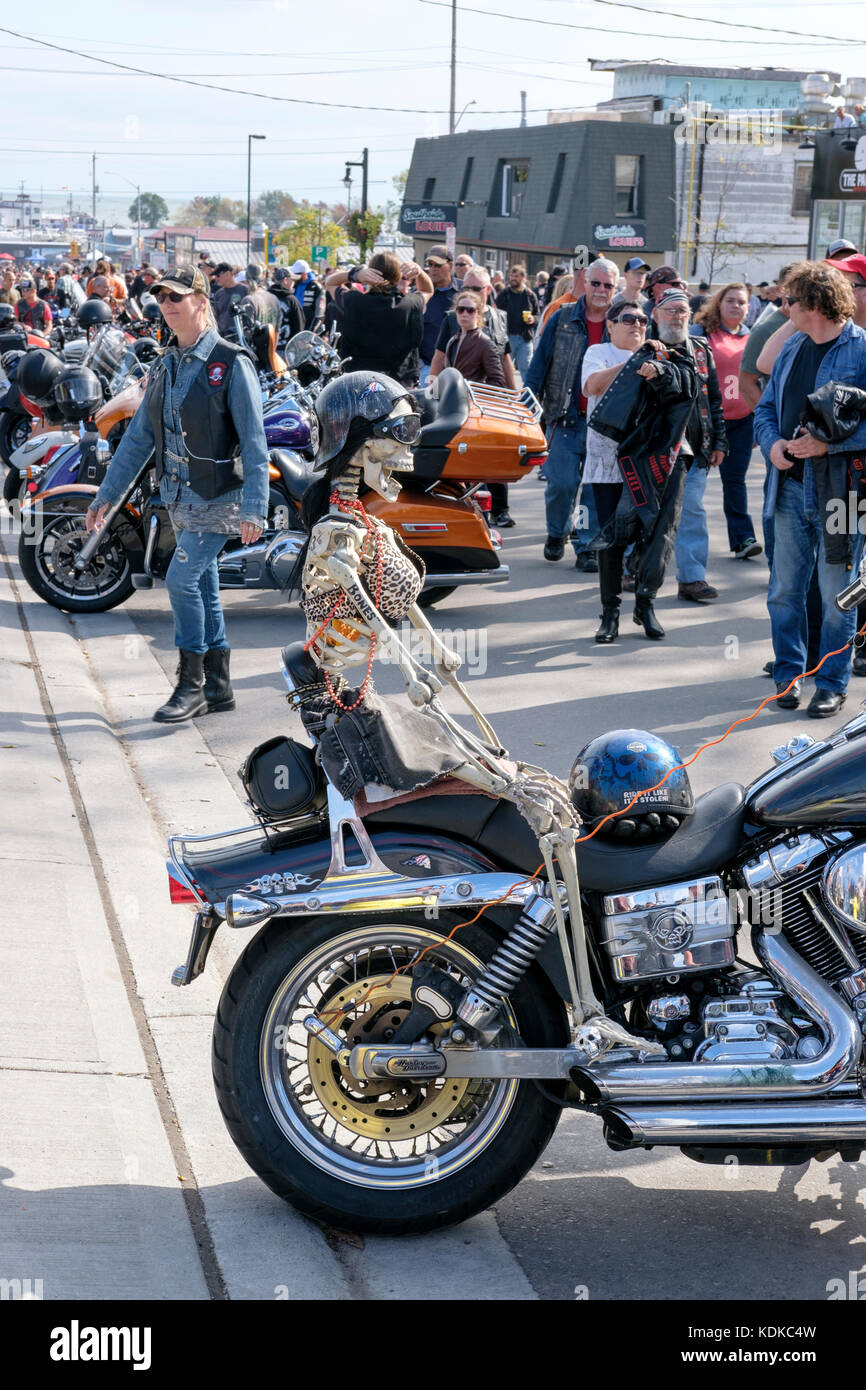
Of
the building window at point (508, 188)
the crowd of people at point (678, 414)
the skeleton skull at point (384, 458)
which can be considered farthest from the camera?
the building window at point (508, 188)

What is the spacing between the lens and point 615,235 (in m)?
48.6

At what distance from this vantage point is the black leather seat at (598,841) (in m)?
3.12

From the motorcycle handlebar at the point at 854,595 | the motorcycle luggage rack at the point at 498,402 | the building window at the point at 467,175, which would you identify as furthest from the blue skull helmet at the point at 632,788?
the building window at the point at 467,175

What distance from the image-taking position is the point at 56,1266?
2992 mm

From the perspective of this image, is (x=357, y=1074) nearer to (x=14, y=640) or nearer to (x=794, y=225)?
(x=14, y=640)

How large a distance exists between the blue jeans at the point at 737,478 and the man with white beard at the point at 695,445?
953mm

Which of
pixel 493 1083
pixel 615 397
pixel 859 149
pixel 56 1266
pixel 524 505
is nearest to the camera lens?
pixel 56 1266

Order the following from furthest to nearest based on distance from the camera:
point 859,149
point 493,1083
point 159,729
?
point 859,149, point 159,729, point 493,1083

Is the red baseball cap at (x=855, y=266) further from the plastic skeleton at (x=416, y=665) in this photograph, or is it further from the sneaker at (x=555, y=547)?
the plastic skeleton at (x=416, y=665)

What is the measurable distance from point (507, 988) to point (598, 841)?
0.37m

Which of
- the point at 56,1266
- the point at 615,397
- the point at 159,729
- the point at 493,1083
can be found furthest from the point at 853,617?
the point at 56,1266

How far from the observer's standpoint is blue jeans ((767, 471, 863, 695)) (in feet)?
22.8

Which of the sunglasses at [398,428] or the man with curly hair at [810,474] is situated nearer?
the sunglasses at [398,428]

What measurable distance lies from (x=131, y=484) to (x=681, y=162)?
1891 inches
